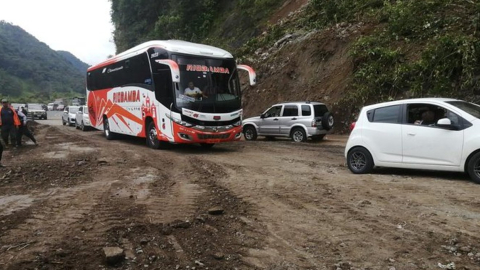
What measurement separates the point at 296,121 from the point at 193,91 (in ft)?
17.7

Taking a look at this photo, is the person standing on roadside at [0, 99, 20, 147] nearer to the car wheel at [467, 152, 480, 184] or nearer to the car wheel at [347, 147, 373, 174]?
the car wheel at [347, 147, 373, 174]

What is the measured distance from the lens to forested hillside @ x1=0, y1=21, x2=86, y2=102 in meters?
100

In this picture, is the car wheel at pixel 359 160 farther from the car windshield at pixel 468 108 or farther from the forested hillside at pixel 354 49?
the forested hillside at pixel 354 49

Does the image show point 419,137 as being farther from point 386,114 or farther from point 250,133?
point 250,133

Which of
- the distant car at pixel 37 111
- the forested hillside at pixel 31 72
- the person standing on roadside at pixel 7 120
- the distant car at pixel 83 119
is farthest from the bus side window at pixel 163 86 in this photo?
the forested hillside at pixel 31 72

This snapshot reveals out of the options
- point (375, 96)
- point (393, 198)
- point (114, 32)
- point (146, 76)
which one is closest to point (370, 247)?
point (393, 198)

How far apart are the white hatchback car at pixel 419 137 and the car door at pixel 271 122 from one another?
792 centimetres

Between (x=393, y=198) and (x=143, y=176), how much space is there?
16.6 ft

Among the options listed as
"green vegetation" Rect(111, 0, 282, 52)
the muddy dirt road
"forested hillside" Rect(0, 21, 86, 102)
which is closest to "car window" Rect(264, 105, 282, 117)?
the muddy dirt road

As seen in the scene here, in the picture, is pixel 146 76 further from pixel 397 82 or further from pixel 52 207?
pixel 397 82

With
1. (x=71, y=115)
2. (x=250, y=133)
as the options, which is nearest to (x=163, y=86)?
(x=250, y=133)

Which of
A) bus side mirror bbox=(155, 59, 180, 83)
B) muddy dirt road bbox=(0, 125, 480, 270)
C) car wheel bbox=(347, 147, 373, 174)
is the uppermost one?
bus side mirror bbox=(155, 59, 180, 83)

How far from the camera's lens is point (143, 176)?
856 cm

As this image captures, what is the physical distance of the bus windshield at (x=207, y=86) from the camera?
12.1 metres
